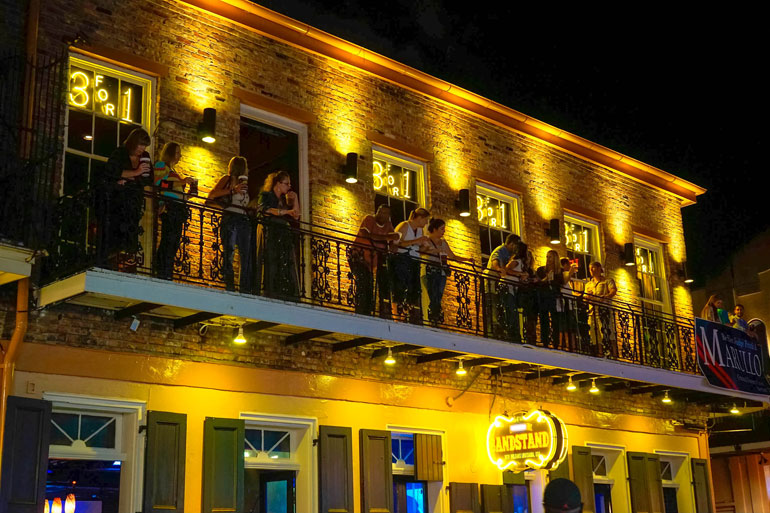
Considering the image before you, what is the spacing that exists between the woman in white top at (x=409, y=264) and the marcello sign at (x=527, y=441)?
6.95 feet

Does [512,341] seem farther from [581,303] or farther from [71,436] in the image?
[71,436]

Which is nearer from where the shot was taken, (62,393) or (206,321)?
(62,393)

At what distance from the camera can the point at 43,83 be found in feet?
33.5

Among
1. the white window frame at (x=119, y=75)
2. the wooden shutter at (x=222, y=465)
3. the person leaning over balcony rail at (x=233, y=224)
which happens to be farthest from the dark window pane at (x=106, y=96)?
the wooden shutter at (x=222, y=465)

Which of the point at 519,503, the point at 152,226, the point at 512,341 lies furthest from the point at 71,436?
the point at 519,503

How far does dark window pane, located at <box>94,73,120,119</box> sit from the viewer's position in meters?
10.9

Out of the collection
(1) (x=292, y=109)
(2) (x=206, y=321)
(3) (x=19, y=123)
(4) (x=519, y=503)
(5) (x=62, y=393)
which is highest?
(1) (x=292, y=109)

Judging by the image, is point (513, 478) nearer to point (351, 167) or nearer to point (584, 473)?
point (584, 473)

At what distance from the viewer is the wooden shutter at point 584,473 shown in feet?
47.9

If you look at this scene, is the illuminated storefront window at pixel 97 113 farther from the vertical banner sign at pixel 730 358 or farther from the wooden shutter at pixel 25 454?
the vertical banner sign at pixel 730 358

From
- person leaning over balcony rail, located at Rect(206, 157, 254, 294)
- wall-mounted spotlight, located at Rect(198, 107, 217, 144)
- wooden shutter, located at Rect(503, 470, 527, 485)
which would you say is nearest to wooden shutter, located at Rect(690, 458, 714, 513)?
wooden shutter, located at Rect(503, 470, 527, 485)

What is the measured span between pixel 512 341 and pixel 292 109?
440 centimetres

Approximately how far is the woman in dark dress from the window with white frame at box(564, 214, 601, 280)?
28.6ft

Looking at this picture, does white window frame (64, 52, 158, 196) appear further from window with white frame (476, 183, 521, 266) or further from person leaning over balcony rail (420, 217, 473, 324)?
window with white frame (476, 183, 521, 266)
